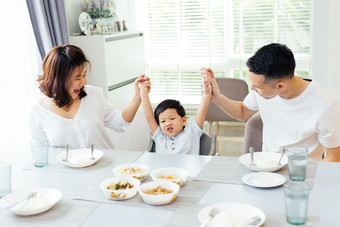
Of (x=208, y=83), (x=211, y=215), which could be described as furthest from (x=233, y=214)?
(x=208, y=83)

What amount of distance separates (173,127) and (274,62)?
2.10 ft

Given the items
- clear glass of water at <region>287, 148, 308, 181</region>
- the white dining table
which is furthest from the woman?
clear glass of water at <region>287, 148, 308, 181</region>

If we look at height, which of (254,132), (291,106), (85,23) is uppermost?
(85,23)

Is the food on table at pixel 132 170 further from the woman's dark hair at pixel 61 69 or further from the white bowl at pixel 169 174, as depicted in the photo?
the woman's dark hair at pixel 61 69

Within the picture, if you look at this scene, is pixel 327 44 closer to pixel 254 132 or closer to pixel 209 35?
pixel 209 35

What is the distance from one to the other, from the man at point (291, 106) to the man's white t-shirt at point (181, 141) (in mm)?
384

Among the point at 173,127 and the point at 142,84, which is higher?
the point at 142,84

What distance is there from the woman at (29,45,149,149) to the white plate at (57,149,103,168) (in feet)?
0.78

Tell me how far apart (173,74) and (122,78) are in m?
0.74

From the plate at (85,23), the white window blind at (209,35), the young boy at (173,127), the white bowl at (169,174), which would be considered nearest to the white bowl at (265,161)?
the white bowl at (169,174)

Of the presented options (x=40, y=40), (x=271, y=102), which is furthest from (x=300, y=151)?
(x=40, y=40)

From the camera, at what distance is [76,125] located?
2.35 m

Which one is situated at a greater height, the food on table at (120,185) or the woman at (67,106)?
the woman at (67,106)

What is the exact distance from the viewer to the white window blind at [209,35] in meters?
4.08
